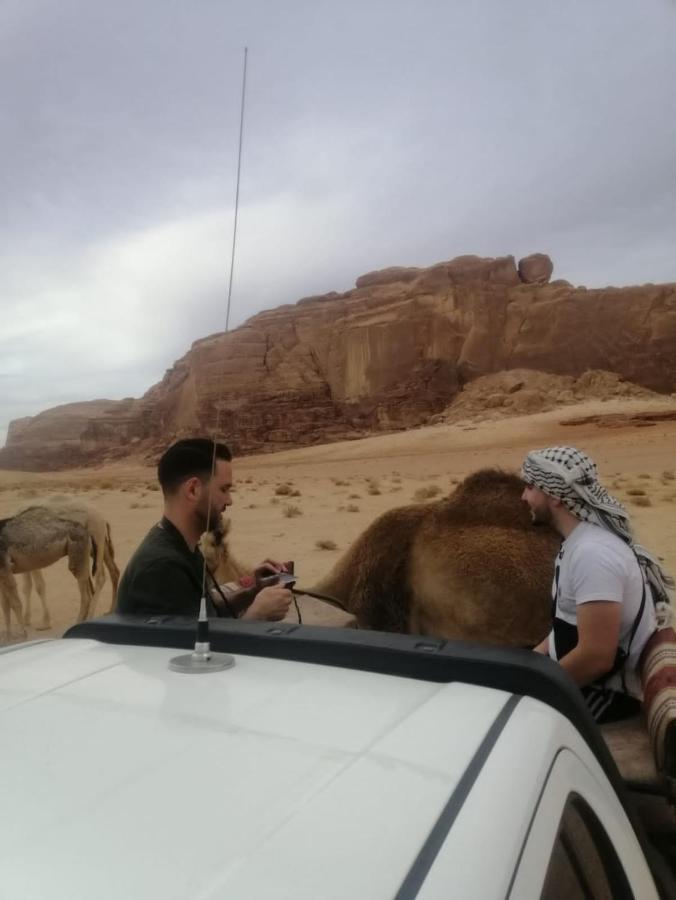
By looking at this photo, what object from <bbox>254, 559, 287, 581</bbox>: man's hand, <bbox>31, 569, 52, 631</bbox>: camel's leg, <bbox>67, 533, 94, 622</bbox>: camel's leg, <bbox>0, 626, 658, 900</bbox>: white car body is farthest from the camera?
<bbox>31, 569, 52, 631</bbox>: camel's leg

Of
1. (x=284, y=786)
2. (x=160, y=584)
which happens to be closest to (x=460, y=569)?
(x=160, y=584)

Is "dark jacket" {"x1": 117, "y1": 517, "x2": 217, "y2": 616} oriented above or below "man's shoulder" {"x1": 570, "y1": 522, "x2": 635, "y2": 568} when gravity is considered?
below

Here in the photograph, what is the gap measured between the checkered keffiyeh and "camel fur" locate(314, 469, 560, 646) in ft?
4.15

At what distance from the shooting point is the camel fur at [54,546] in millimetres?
7855

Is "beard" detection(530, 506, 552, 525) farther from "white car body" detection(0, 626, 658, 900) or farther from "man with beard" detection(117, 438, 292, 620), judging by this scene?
"white car body" detection(0, 626, 658, 900)

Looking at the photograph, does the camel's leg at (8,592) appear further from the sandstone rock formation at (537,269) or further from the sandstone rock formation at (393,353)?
the sandstone rock formation at (537,269)

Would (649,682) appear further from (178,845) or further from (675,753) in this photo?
(178,845)

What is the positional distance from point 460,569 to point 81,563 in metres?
5.46

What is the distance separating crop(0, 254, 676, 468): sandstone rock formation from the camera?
6706 centimetres

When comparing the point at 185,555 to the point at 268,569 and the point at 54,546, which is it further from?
the point at 54,546

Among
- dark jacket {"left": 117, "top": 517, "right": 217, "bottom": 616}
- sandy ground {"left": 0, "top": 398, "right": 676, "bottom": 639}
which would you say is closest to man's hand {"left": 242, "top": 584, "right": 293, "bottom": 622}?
dark jacket {"left": 117, "top": 517, "right": 217, "bottom": 616}

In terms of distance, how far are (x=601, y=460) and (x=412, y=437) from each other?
2009cm

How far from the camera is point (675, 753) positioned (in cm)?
209

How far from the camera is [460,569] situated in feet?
14.2
